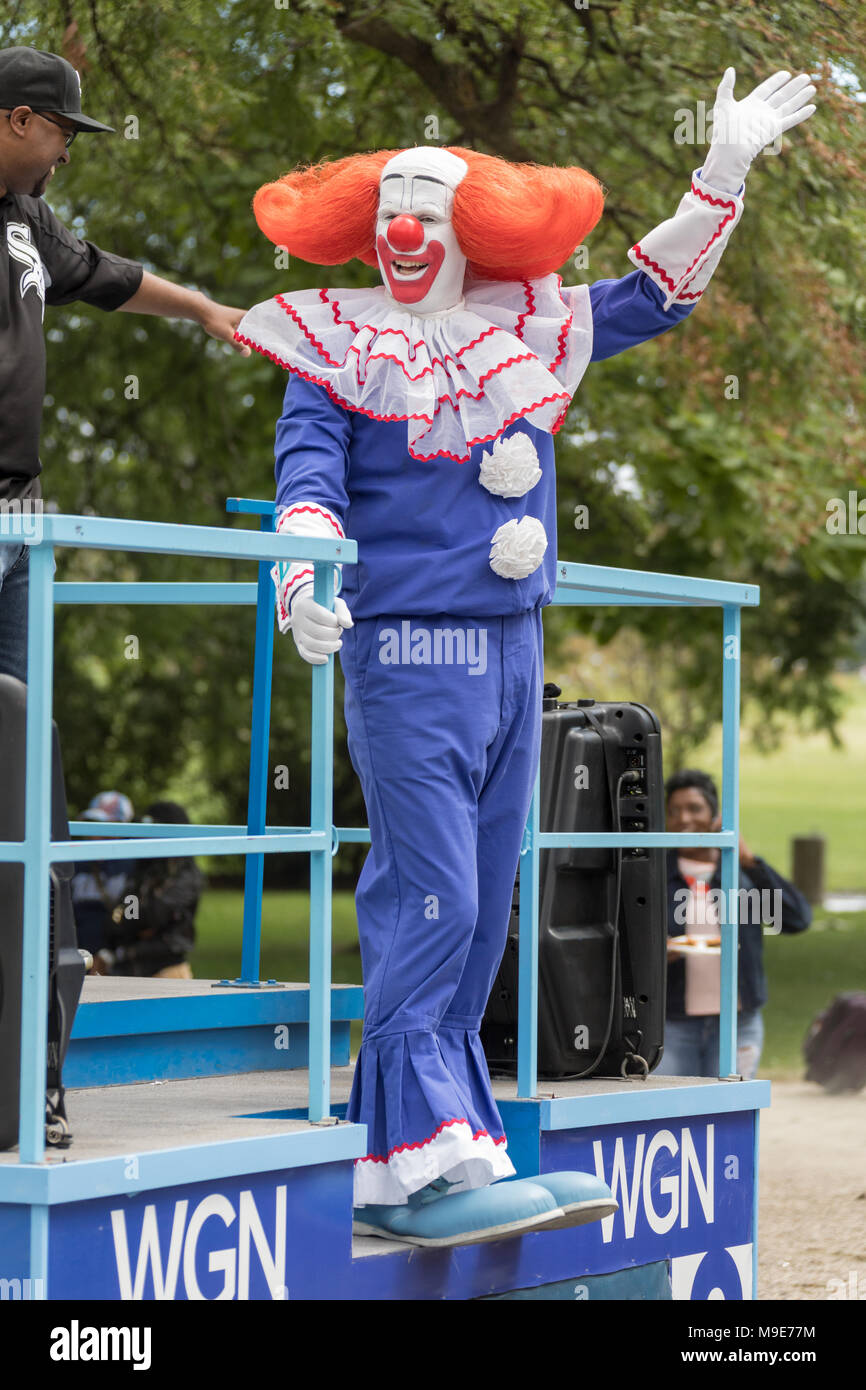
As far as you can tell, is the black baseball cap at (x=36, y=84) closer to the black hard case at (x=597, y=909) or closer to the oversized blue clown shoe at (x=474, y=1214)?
the black hard case at (x=597, y=909)

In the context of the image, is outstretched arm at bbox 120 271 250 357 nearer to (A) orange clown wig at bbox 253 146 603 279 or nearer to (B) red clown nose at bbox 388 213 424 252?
(A) orange clown wig at bbox 253 146 603 279

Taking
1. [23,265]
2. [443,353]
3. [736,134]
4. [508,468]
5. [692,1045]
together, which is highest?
[736,134]

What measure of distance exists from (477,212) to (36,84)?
785mm

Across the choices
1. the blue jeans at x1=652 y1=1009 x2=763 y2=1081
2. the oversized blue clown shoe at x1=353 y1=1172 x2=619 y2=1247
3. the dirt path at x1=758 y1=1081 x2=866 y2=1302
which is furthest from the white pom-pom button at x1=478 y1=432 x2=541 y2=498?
the blue jeans at x1=652 y1=1009 x2=763 y2=1081

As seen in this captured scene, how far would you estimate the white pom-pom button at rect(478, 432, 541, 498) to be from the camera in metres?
3.29

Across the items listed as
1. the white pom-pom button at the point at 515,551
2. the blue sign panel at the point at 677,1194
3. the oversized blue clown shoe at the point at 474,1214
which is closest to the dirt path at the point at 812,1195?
the blue sign panel at the point at 677,1194

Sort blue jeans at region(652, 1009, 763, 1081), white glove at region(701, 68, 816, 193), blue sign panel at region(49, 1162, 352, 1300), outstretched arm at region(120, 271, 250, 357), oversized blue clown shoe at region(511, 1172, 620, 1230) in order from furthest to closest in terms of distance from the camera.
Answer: blue jeans at region(652, 1009, 763, 1081), outstretched arm at region(120, 271, 250, 357), white glove at region(701, 68, 816, 193), oversized blue clown shoe at region(511, 1172, 620, 1230), blue sign panel at region(49, 1162, 352, 1300)

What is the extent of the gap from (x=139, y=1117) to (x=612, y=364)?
657cm

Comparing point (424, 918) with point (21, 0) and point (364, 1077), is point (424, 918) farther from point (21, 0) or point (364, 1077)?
point (21, 0)

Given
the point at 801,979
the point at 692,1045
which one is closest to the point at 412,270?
the point at 692,1045

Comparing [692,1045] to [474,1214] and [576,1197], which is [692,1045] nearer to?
[576,1197]

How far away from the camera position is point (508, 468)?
3293 millimetres

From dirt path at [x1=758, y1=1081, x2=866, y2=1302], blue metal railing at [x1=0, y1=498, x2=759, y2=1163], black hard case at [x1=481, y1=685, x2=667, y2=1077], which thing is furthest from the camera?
dirt path at [x1=758, y1=1081, x2=866, y2=1302]

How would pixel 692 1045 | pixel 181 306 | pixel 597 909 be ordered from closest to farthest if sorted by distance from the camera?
pixel 181 306 < pixel 597 909 < pixel 692 1045
